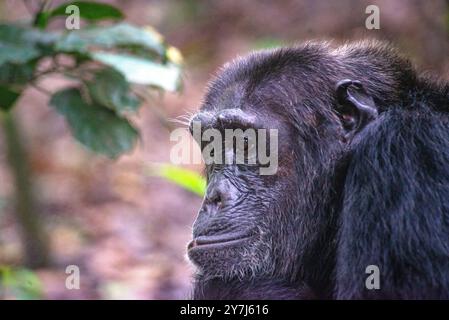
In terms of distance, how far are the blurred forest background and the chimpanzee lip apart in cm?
169

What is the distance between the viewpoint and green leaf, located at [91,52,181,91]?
5000mm

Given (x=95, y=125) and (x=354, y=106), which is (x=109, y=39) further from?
(x=354, y=106)

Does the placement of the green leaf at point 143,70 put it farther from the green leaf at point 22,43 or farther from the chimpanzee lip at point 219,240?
the chimpanzee lip at point 219,240

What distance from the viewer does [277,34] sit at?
1267 cm

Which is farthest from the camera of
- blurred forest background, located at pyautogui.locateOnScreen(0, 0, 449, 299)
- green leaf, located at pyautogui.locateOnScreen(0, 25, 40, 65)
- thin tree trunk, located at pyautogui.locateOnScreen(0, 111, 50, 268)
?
thin tree trunk, located at pyautogui.locateOnScreen(0, 111, 50, 268)

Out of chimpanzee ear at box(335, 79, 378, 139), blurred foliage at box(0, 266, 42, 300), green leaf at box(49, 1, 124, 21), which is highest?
green leaf at box(49, 1, 124, 21)


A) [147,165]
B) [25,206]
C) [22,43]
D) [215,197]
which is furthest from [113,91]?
[25,206]

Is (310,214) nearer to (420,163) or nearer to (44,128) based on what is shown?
(420,163)

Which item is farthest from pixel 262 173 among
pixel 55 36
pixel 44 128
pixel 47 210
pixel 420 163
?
pixel 44 128

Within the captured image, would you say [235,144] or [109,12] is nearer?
[235,144]

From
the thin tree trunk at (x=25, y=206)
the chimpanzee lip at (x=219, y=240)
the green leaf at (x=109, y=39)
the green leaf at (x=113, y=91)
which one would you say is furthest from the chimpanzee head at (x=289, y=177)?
the thin tree trunk at (x=25, y=206)

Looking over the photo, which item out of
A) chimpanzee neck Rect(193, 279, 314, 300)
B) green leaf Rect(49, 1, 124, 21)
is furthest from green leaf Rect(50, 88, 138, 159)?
chimpanzee neck Rect(193, 279, 314, 300)

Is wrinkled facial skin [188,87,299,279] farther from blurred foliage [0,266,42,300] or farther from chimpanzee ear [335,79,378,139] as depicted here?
blurred foliage [0,266,42,300]

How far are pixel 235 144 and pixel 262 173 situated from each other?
0.27 metres
